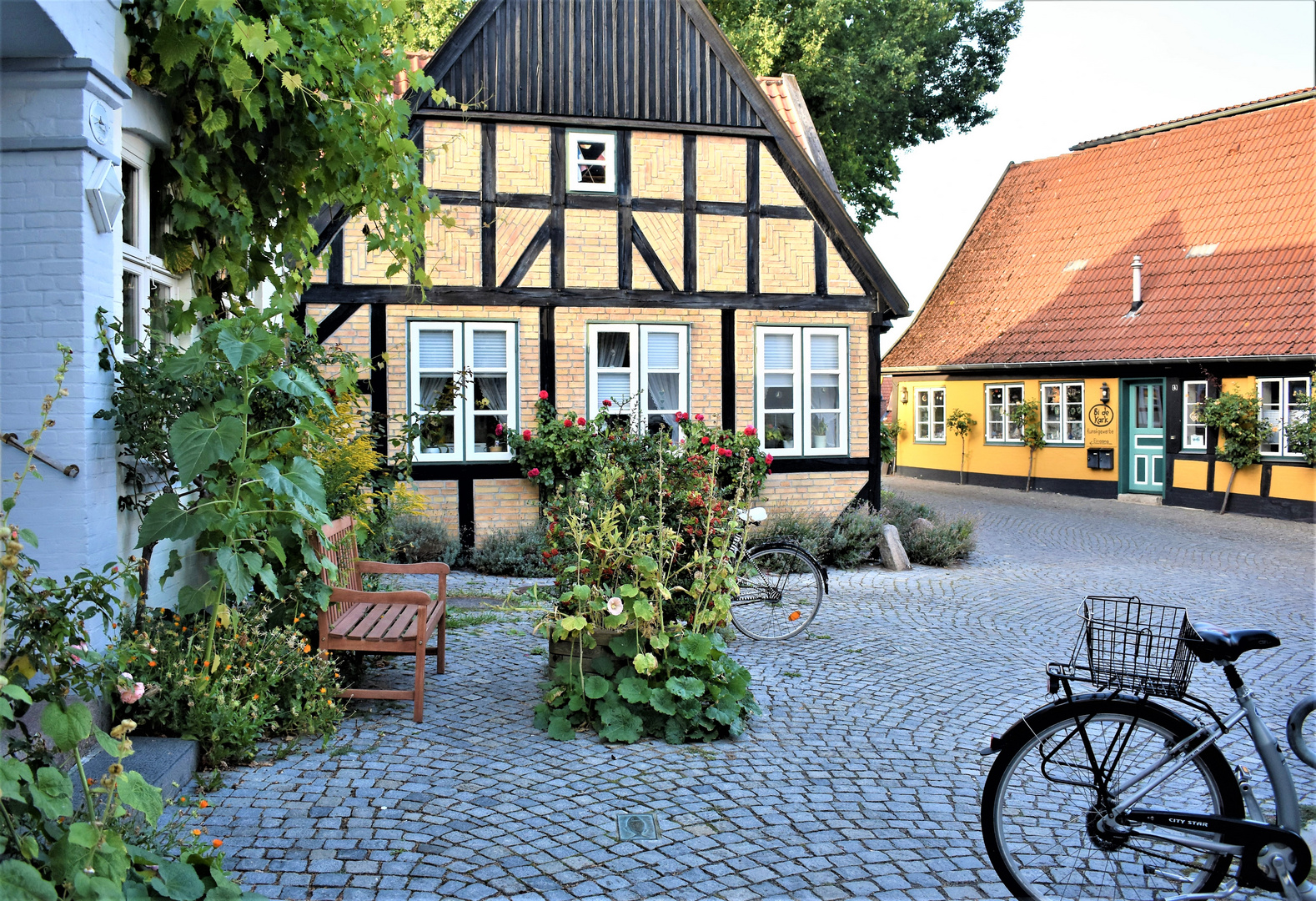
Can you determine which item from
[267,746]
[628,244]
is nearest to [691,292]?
[628,244]

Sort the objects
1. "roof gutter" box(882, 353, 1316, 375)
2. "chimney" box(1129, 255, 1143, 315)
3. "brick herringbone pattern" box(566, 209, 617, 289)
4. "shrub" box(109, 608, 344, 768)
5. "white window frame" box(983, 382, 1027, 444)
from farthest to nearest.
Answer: "white window frame" box(983, 382, 1027, 444) < "chimney" box(1129, 255, 1143, 315) < "roof gutter" box(882, 353, 1316, 375) < "brick herringbone pattern" box(566, 209, 617, 289) < "shrub" box(109, 608, 344, 768)

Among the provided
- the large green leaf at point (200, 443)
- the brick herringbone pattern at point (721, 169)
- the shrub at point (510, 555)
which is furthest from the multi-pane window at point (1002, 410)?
the large green leaf at point (200, 443)

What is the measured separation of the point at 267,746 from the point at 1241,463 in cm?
1781

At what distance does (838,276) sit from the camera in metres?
13.7

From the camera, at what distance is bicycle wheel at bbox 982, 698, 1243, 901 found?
358 cm

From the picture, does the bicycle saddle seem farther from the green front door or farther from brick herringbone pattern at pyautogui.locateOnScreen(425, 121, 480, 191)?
the green front door

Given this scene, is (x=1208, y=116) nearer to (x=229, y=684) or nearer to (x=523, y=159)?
(x=523, y=159)

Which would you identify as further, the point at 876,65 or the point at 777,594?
the point at 876,65

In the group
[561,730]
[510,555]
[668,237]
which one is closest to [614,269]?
[668,237]

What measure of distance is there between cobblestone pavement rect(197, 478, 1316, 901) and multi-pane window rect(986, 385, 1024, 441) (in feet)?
48.6

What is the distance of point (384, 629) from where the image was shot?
591 centimetres

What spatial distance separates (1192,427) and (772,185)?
11.0 m

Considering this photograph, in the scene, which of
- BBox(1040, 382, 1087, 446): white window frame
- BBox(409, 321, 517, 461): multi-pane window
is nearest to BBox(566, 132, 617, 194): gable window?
BBox(409, 321, 517, 461): multi-pane window

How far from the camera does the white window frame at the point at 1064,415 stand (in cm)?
2178
